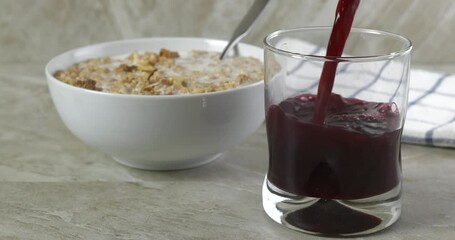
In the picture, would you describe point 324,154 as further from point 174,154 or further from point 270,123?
point 174,154

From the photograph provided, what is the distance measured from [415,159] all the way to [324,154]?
0.99ft

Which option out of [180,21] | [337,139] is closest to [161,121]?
[337,139]

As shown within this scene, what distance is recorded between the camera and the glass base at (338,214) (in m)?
0.80

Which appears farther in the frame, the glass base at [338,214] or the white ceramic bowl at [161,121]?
the white ceramic bowl at [161,121]

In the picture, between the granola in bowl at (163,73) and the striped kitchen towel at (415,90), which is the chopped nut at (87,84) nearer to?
the granola in bowl at (163,73)

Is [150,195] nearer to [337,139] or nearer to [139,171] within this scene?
[139,171]

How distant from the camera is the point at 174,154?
95cm

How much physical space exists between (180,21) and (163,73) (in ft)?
1.65

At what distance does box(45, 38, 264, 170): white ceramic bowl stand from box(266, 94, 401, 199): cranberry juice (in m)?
0.13

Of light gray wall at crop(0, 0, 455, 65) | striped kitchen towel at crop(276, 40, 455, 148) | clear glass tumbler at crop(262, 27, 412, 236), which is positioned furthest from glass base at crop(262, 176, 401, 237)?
light gray wall at crop(0, 0, 455, 65)

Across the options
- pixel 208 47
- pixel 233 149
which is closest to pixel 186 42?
pixel 208 47

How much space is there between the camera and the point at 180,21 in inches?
58.5

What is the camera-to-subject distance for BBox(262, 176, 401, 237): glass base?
0.80 m

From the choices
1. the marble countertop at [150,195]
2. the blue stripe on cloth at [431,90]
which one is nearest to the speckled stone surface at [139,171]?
the marble countertop at [150,195]
